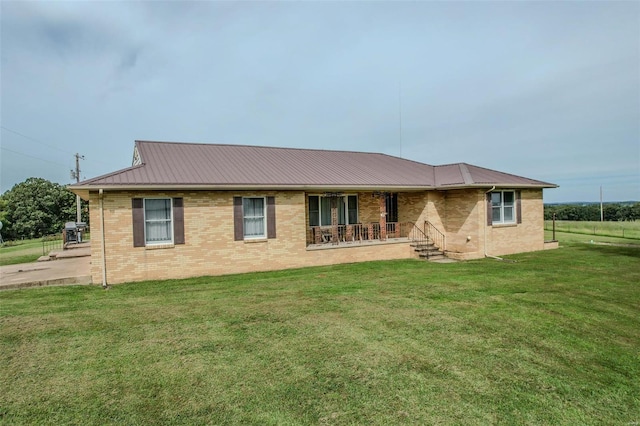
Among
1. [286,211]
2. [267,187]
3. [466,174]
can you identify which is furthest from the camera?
[466,174]

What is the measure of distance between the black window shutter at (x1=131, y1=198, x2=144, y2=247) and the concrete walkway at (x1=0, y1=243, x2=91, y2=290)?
1.72 metres

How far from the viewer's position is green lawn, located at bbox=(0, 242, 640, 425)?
151 inches

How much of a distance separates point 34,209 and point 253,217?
40955mm

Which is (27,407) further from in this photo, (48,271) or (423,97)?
(423,97)

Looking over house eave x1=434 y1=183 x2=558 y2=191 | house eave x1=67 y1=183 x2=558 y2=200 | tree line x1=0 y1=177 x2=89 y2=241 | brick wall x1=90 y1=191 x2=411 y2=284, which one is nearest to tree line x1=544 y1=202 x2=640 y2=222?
house eave x1=434 y1=183 x2=558 y2=191

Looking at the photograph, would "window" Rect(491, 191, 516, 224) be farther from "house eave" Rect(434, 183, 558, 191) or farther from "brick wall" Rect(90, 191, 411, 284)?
"brick wall" Rect(90, 191, 411, 284)

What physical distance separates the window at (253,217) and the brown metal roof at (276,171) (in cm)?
76

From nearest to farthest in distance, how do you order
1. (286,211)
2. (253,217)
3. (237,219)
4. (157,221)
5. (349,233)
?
(157,221) < (237,219) < (253,217) < (286,211) < (349,233)

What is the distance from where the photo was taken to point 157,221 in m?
11.3

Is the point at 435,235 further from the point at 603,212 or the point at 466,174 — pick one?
the point at 603,212

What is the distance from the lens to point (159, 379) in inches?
179

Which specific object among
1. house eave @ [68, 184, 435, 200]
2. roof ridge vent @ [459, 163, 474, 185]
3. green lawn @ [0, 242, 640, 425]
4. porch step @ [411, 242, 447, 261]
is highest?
roof ridge vent @ [459, 163, 474, 185]

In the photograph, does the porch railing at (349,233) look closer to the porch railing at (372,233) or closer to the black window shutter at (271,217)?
the porch railing at (372,233)

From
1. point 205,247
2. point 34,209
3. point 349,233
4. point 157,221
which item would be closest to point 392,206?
point 349,233
